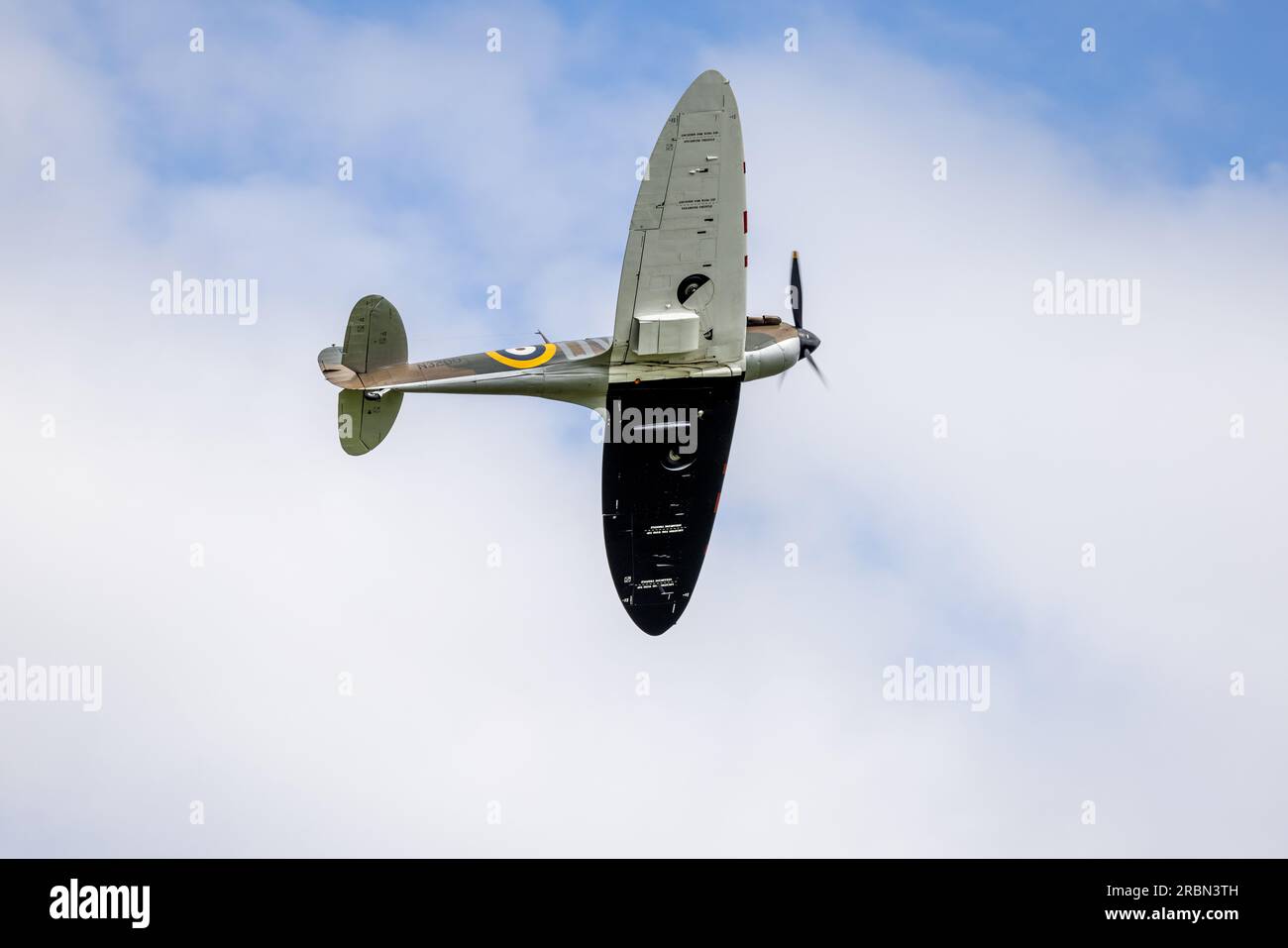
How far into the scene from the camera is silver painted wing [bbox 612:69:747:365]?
1554 inches

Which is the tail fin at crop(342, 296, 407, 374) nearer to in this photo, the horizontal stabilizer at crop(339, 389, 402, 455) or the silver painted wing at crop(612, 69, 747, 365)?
the horizontal stabilizer at crop(339, 389, 402, 455)

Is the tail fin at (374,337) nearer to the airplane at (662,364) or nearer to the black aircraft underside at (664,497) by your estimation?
the airplane at (662,364)

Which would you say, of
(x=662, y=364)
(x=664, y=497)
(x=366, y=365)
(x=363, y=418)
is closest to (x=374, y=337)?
(x=366, y=365)

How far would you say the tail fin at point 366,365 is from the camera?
41188 mm

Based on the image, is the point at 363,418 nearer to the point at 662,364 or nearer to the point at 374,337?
the point at 374,337

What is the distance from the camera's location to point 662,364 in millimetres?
41188

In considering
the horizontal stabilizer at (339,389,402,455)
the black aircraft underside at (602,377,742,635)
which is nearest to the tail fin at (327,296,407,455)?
the horizontal stabilizer at (339,389,402,455)

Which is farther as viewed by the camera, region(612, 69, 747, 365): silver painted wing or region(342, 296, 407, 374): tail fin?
region(342, 296, 407, 374): tail fin

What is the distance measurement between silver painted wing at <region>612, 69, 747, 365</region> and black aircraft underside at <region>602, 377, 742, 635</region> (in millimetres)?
999

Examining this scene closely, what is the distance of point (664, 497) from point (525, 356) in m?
4.23

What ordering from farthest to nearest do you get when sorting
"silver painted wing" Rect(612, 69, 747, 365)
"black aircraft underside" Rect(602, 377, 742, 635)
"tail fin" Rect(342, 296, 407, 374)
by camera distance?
"black aircraft underside" Rect(602, 377, 742, 635) → "tail fin" Rect(342, 296, 407, 374) → "silver painted wing" Rect(612, 69, 747, 365)

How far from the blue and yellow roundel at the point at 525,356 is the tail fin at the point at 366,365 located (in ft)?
5.96

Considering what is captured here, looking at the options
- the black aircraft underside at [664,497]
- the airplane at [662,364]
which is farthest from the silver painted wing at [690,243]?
the black aircraft underside at [664,497]
